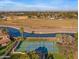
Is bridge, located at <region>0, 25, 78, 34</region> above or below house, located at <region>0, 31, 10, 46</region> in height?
above

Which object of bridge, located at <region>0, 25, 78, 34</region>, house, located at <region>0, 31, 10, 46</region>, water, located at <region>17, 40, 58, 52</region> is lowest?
water, located at <region>17, 40, 58, 52</region>

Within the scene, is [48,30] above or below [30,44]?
above

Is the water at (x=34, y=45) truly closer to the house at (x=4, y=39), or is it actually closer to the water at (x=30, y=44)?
the water at (x=30, y=44)

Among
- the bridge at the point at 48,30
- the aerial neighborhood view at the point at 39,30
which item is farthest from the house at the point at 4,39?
the bridge at the point at 48,30

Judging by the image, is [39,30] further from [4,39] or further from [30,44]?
[4,39]

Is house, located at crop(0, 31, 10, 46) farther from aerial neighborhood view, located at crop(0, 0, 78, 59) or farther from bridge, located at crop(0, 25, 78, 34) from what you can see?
bridge, located at crop(0, 25, 78, 34)

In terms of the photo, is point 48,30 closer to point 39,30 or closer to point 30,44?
point 39,30

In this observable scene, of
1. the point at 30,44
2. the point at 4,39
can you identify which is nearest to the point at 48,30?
the point at 30,44

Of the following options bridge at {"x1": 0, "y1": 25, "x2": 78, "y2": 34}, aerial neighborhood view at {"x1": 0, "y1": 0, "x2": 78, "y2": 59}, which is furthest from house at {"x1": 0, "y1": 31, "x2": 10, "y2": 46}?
bridge at {"x1": 0, "y1": 25, "x2": 78, "y2": 34}
